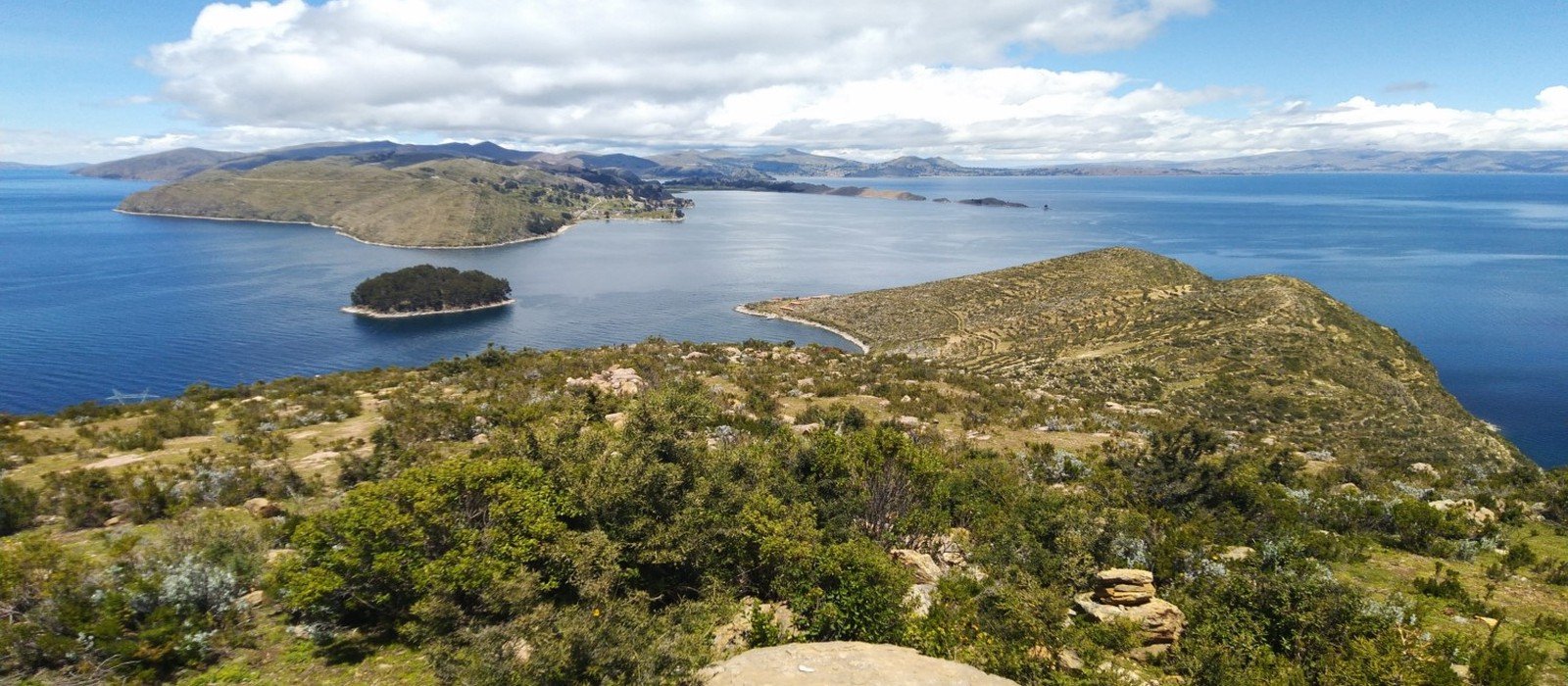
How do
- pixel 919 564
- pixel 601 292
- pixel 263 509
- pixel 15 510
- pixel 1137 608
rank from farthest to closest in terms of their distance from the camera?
pixel 601 292
pixel 263 509
pixel 15 510
pixel 919 564
pixel 1137 608

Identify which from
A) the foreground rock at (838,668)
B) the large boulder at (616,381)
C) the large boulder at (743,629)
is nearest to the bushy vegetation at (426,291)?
the large boulder at (616,381)

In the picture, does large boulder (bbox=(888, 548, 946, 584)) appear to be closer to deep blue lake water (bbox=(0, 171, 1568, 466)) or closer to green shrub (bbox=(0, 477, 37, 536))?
green shrub (bbox=(0, 477, 37, 536))

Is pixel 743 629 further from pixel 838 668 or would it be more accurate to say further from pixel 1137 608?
pixel 1137 608

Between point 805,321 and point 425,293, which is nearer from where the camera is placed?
point 805,321

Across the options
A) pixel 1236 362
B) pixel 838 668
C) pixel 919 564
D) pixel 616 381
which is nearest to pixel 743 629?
pixel 838 668

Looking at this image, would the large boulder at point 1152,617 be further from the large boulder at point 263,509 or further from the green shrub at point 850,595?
the large boulder at point 263,509

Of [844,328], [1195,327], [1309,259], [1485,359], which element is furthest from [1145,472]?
[1309,259]
